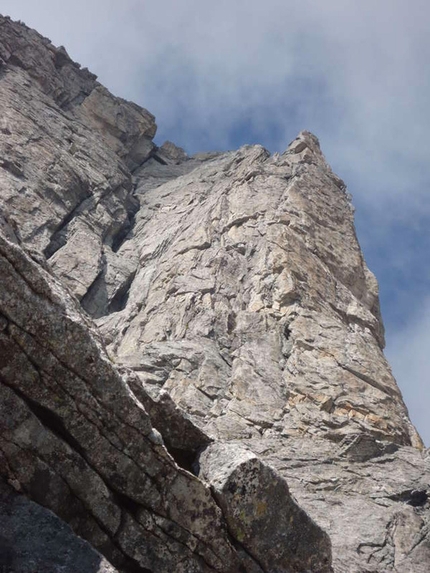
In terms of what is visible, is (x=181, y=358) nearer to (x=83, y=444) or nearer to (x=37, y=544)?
(x=83, y=444)

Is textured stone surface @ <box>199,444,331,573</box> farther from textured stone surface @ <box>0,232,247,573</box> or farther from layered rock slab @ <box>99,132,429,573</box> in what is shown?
layered rock slab @ <box>99,132,429,573</box>

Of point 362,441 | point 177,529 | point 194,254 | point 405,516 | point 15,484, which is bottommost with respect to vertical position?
point 15,484

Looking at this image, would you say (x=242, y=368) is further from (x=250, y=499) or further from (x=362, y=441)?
(x=250, y=499)

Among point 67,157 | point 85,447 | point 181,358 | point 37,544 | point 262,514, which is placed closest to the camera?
point 37,544

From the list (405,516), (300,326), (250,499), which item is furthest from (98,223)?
(250,499)

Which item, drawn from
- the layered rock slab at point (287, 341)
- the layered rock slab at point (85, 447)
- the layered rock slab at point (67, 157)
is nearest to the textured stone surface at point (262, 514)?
the layered rock slab at point (85, 447)

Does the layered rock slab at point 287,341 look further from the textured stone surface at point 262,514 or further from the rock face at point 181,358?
the textured stone surface at point 262,514

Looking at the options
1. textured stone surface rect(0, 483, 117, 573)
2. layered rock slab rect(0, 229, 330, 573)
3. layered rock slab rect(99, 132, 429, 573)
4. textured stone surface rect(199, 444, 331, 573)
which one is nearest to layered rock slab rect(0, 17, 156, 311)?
layered rock slab rect(99, 132, 429, 573)

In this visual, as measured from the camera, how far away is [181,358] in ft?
121

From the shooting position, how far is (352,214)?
57.8 metres

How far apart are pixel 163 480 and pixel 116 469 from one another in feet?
4.19

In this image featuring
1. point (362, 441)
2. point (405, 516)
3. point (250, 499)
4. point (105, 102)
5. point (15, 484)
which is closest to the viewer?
point (15, 484)

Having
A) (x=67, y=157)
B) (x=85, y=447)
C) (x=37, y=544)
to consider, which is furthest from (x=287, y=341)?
(x=67, y=157)

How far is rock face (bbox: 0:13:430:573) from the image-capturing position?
50.0 feet
